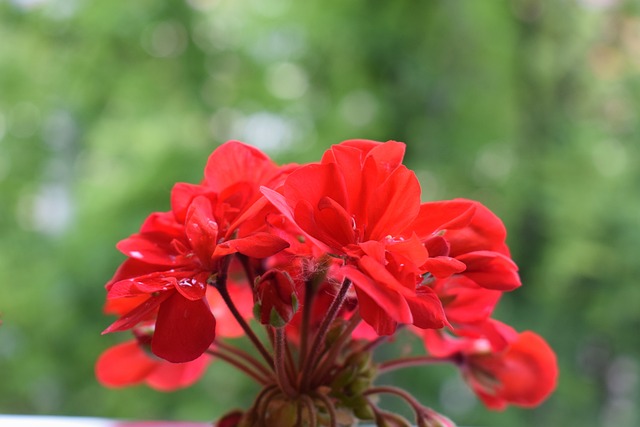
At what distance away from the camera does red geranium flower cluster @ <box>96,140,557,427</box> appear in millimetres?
289

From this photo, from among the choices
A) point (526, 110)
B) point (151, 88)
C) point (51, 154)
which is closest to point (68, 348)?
→ point (51, 154)

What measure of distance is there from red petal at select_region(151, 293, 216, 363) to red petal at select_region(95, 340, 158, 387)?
0.39ft

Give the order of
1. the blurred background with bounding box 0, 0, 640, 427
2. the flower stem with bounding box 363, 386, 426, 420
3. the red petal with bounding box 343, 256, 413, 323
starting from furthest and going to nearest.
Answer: the blurred background with bounding box 0, 0, 640, 427, the flower stem with bounding box 363, 386, 426, 420, the red petal with bounding box 343, 256, 413, 323

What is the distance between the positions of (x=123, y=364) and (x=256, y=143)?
1562 mm

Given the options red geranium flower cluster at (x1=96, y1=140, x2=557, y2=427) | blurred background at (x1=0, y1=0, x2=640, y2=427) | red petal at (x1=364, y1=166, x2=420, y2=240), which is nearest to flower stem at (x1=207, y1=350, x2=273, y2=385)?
red geranium flower cluster at (x1=96, y1=140, x2=557, y2=427)

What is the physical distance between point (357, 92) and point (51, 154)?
0.88 metres

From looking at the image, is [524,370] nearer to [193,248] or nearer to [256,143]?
[193,248]

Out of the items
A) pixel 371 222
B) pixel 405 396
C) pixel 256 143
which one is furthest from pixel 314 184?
pixel 256 143

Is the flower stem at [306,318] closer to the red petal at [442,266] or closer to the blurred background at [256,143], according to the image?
the red petal at [442,266]

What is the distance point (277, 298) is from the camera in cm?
30

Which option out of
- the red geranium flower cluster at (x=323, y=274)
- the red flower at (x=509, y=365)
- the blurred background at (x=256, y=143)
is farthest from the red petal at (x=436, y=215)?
the blurred background at (x=256, y=143)

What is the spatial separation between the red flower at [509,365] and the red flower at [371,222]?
124mm

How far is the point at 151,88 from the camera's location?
6.68 feet

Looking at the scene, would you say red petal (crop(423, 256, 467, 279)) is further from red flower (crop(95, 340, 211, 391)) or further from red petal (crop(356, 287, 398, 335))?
red flower (crop(95, 340, 211, 391))
